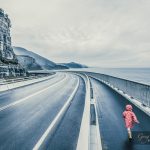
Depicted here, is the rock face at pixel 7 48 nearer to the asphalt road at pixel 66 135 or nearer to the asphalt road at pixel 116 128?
the asphalt road at pixel 116 128

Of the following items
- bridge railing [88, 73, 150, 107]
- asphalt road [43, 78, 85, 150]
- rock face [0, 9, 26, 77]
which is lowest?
asphalt road [43, 78, 85, 150]

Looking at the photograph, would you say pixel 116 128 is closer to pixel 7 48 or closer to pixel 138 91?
pixel 138 91

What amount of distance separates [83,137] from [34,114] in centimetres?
653

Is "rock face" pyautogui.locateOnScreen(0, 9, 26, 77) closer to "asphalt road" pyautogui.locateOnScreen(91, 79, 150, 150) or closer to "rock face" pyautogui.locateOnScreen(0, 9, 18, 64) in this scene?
"rock face" pyautogui.locateOnScreen(0, 9, 18, 64)

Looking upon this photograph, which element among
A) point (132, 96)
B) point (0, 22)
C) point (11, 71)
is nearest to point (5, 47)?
point (0, 22)

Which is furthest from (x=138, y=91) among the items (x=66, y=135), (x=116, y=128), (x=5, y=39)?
(x=5, y=39)

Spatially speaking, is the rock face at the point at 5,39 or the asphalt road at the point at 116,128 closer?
the asphalt road at the point at 116,128

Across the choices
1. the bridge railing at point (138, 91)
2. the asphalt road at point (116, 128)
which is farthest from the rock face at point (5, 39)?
the asphalt road at point (116, 128)

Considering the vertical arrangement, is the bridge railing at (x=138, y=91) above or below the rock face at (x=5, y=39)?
below

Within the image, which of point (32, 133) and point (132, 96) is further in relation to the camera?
point (132, 96)

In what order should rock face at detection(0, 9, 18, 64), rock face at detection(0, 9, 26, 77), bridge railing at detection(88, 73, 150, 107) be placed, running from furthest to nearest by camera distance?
rock face at detection(0, 9, 18, 64) < rock face at detection(0, 9, 26, 77) < bridge railing at detection(88, 73, 150, 107)

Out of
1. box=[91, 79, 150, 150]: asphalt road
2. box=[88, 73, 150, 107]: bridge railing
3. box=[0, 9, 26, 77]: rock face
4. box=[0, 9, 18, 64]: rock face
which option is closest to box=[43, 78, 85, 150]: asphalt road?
box=[91, 79, 150, 150]: asphalt road

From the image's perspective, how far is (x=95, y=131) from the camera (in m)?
10.4

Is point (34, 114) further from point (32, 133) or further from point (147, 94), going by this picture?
point (147, 94)
